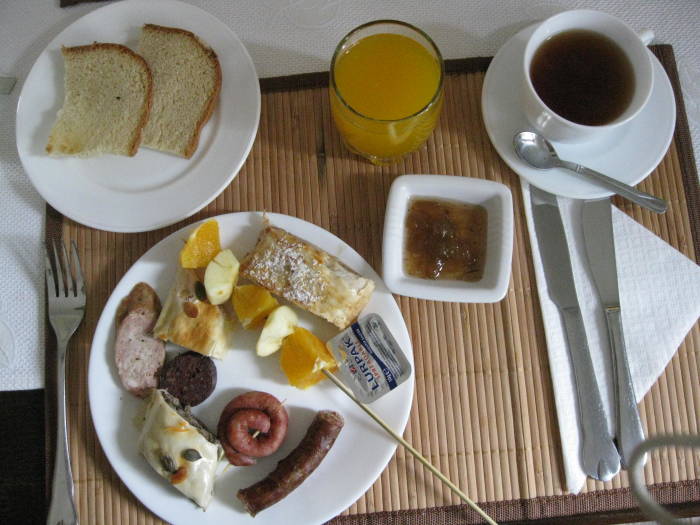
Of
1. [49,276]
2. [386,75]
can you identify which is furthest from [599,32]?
[49,276]

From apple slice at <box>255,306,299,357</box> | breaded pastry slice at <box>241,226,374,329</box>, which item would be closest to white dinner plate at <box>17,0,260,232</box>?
breaded pastry slice at <box>241,226,374,329</box>

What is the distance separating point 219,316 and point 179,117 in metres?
0.63

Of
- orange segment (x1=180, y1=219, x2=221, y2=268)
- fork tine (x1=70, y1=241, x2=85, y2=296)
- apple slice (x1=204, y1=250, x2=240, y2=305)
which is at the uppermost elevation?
orange segment (x1=180, y1=219, x2=221, y2=268)

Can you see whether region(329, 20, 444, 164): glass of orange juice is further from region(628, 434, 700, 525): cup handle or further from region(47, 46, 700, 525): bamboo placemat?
region(628, 434, 700, 525): cup handle

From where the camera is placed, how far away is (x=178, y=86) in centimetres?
177

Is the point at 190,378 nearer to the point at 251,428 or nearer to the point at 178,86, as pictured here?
the point at 251,428

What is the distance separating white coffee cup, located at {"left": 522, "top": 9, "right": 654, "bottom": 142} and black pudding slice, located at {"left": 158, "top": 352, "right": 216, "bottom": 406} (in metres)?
1.17

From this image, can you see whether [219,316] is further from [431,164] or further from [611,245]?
[611,245]

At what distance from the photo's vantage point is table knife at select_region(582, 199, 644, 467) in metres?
1.59

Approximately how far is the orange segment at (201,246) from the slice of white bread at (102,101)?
1.14 ft

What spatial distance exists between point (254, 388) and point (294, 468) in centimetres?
26

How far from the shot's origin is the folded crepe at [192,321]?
5.21ft

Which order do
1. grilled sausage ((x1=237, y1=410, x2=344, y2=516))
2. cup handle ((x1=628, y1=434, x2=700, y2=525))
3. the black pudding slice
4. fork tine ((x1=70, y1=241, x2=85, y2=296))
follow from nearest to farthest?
cup handle ((x1=628, y1=434, x2=700, y2=525)) < grilled sausage ((x1=237, y1=410, x2=344, y2=516)) < the black pudding slice < fork tine ((x1=70, y1=241, x2=85, y2=296))

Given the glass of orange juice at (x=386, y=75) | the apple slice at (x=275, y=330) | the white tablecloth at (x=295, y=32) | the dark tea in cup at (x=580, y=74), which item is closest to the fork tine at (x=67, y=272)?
the white tablecloth at (x=295, y=32)
